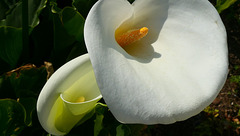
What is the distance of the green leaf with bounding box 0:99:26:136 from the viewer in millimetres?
910

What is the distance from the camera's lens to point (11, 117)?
3.08 ft

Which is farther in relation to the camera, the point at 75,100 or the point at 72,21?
the point at 72,21

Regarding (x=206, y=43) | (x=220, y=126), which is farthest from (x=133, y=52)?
(x=220, y=126)

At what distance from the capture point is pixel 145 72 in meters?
0.77

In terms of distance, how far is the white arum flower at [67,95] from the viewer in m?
0.78

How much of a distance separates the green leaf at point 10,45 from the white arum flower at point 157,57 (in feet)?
1.23

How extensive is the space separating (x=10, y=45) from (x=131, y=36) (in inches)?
18.2

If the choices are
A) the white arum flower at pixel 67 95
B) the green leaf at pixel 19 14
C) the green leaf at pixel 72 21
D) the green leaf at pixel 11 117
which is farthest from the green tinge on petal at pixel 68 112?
the green leaf at pixel 19 14

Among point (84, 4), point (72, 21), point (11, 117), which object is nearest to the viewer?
point (11, 117)

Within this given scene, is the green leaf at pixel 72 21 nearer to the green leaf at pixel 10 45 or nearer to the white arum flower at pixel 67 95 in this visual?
the green leaf at pixel 10 45

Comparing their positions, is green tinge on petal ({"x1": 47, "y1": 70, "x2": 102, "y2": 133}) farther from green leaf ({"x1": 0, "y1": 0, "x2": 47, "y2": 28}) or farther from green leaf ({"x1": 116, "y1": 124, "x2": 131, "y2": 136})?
green leaf ({"x1": 0, "y1": 0, "x2": 47, "y2": 28})

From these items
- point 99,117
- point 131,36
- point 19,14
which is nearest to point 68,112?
point 99,117

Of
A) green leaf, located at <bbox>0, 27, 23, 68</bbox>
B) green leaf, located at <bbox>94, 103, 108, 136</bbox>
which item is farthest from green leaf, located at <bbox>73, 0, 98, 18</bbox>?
green leaf, located at <bbox>94, 103, 108, 136</bbox>

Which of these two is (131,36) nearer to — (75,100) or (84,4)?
(75,100)
